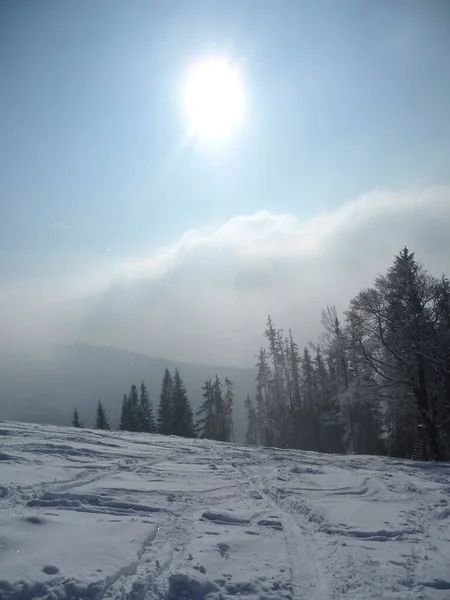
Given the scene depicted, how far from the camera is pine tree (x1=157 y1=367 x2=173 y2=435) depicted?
145 ft

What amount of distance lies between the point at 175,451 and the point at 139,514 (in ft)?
27.3

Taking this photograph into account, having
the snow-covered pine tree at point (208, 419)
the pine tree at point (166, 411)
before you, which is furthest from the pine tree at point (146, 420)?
the snow-covered pine tree at point (208, 419)

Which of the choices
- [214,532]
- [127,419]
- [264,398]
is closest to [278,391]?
[264,398]

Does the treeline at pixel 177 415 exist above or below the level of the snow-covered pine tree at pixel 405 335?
below

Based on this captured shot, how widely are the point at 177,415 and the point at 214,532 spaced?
128ft

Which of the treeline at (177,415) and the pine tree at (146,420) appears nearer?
the treeline at (177,415)

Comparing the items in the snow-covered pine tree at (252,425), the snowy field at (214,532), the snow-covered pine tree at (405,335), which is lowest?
the snow-covered pine tree at (252,425)

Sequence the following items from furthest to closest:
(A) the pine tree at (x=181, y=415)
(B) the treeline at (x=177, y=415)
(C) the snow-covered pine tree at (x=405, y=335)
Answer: (B) the treeline at (x=177, y=415) < (A) the pine tree at (x=181, y=415) < (C) the snow-covered pine tree at (x=405, y=335)

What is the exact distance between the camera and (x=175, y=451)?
15188 mm

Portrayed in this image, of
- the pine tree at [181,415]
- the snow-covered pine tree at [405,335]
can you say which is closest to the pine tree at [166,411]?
the pine tree at [181,415]

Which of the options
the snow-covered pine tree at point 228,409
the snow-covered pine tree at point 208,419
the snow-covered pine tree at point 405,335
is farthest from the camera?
the snow-covered pine tree at point 228,409

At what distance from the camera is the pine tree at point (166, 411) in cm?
4428

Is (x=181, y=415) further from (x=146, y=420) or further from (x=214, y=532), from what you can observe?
(x=214, y=532)

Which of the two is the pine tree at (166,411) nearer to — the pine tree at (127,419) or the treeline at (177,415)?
the treeline at (177,415)
